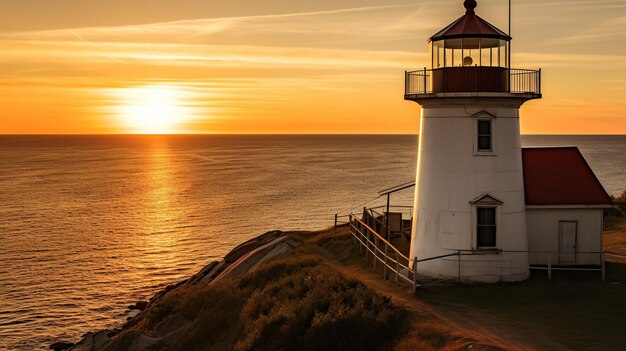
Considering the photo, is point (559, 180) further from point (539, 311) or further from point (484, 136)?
point (539, 311)

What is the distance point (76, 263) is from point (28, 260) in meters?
2.98

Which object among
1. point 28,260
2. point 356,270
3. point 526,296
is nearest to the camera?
point 526,296

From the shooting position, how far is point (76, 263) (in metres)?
39.9

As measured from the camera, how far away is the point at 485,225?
20156 mm

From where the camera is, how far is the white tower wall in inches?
790

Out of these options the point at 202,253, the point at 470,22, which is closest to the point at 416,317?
the point at 470,22

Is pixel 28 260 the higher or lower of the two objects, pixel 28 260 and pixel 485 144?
the lower

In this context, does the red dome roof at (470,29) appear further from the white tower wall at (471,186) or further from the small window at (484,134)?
the small window at (484,134)

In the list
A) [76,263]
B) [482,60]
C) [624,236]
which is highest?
[482,60]

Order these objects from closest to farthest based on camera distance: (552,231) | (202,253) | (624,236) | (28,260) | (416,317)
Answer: (416,317)
(552,231)
(624,236)
(28,260)
(202,253)

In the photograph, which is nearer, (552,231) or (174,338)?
(174,338)

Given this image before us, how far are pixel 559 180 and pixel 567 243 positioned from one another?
2.25 m

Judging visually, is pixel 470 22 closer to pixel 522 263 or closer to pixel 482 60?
pixel 482 60

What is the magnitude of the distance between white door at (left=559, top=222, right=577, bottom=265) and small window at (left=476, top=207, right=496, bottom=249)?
3.10m
